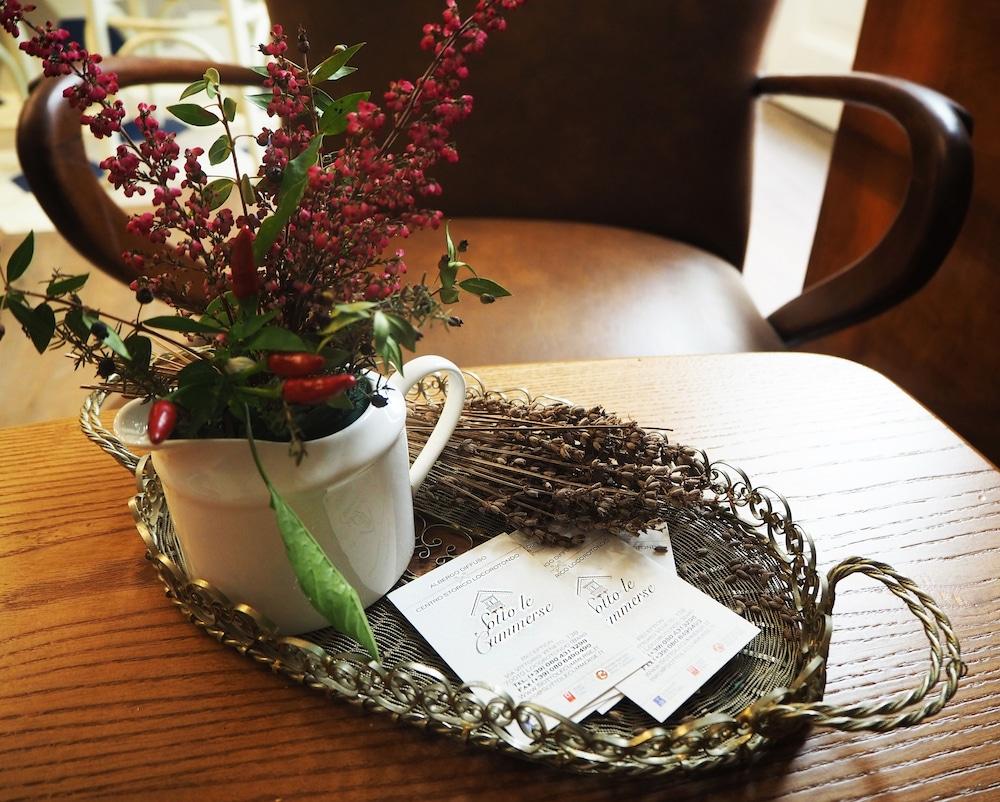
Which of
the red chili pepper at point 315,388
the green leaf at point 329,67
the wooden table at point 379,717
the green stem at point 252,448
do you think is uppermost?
the green leaf at point 329,67

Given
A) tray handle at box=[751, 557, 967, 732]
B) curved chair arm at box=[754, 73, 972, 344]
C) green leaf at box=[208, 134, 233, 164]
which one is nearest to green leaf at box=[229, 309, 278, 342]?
green leaf at box=[208, 134, 233, 164]

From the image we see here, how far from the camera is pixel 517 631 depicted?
567 millimetres

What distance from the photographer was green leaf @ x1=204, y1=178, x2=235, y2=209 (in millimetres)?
488

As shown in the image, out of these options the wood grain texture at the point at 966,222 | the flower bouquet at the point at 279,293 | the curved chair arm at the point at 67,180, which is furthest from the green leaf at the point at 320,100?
the wood grain texture at the point at 966,222

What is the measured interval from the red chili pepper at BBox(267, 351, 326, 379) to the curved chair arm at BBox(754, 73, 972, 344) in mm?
820

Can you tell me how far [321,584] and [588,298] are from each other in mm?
777

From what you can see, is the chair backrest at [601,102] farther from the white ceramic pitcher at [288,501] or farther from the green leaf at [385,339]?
the green leaf at [385,339]

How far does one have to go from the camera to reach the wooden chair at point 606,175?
1.01m

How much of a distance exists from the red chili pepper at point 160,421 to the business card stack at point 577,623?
0.23 m

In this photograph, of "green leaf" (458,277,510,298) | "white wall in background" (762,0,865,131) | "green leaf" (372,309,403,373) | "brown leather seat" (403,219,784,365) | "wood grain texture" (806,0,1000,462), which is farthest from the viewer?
"white wall in background" (762,0,865,131)

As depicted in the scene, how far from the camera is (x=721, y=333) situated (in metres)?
1.11

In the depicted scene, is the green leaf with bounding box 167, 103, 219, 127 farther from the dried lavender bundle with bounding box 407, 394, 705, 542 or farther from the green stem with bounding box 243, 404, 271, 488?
the dried lavender bundle with bounding box 407, 394, 705, 542

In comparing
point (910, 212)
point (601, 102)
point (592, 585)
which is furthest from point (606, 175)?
point (592, 585)

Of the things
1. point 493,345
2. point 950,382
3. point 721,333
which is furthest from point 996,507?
point 950,382
